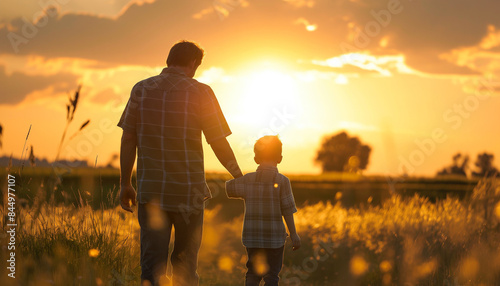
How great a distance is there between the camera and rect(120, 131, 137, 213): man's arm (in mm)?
4109

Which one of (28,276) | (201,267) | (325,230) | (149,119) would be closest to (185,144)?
(149,119)

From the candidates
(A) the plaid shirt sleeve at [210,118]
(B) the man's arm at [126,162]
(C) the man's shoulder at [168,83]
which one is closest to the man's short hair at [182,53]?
(C) the man's shoulder at [168,83]

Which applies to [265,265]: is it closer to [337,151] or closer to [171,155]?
[171,155]

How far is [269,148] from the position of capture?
A: 16.4 feet

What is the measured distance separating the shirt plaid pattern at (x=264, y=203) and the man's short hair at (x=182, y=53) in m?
1.33

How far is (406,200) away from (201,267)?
4494 mm

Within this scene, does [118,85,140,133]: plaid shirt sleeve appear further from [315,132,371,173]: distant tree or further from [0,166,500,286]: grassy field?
[315,132,371,173]: distant tree

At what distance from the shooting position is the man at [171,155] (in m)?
3.96

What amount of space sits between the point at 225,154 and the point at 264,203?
0.91 m

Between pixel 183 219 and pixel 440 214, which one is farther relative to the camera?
pixel 440 214

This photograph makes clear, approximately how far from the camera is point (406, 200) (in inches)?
406

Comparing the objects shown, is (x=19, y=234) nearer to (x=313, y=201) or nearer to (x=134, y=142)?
(x=134, y=142)

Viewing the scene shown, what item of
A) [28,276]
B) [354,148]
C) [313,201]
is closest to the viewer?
[28,276]

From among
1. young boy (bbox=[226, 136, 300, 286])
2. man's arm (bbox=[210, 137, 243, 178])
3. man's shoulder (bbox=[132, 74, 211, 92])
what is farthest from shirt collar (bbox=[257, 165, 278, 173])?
man's shoulder (bbox=[132, 74, 211, 92])
